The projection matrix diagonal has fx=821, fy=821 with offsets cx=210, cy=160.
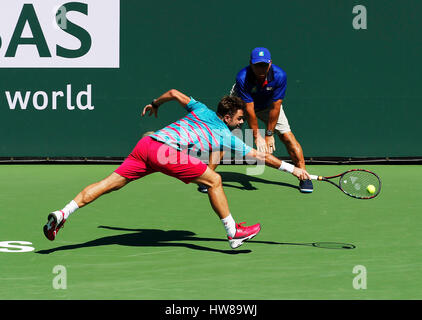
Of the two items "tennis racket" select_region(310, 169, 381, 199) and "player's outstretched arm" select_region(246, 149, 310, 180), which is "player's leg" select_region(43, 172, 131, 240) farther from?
"tennis racket" select_region(310, 169, 381, 199)

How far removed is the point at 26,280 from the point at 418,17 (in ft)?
26.0

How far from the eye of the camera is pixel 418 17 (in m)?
11.6

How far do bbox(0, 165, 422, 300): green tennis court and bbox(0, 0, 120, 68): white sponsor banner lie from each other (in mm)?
2045

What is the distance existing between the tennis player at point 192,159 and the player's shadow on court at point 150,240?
339mm

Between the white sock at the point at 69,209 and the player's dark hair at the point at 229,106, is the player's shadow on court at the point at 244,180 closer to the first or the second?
the player's dark hair at the point at 229,106

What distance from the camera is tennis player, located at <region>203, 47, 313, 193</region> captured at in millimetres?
9086

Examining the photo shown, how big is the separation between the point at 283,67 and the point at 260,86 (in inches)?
92.3

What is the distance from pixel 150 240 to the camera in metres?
6.89

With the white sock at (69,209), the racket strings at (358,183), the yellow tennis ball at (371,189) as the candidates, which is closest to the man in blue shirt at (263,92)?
the racket strings at (358,183)

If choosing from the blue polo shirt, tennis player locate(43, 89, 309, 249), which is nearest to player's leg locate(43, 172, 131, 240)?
tennis player locate(43, 89, 309, 249)

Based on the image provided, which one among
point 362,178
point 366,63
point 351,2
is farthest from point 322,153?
point 362,178

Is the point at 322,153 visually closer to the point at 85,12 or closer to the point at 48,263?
the point at 85,12

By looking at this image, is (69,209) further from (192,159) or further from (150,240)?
(192,159)

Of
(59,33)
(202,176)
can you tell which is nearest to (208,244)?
(202,176)
